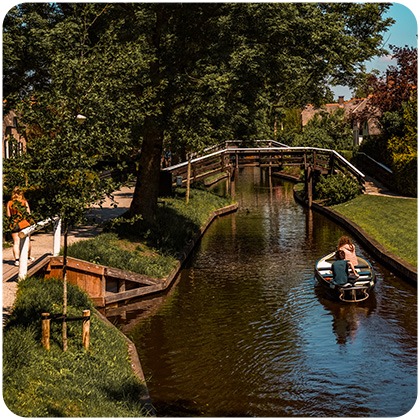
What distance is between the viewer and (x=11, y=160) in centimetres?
1191

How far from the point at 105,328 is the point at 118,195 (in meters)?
22.3

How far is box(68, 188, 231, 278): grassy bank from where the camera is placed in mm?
19203

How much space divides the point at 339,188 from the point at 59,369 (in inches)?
1177

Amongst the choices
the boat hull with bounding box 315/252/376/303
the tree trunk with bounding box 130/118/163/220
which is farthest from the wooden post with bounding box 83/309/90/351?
the tree trunk with bounding box 130/118/163/220

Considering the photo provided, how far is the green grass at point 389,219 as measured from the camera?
24016 mm

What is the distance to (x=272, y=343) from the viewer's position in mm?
15000

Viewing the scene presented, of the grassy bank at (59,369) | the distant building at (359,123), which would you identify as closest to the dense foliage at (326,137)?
the distant building at (359,123)

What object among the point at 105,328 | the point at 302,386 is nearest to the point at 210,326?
the point at 105,328

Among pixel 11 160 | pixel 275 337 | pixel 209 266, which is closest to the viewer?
pixel 11 160

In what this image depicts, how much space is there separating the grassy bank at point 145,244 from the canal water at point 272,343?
0.98 m

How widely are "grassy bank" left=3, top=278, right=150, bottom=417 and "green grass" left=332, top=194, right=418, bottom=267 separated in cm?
1292

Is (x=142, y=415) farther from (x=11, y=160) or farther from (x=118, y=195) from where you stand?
(x=118, y=195)

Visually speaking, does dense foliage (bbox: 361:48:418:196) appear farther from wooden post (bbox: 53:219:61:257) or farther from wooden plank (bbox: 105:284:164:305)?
wooden post (bbox: 53:219:61:257)

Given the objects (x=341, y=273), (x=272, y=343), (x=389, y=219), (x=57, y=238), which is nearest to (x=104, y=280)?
(x=57, y=238)
